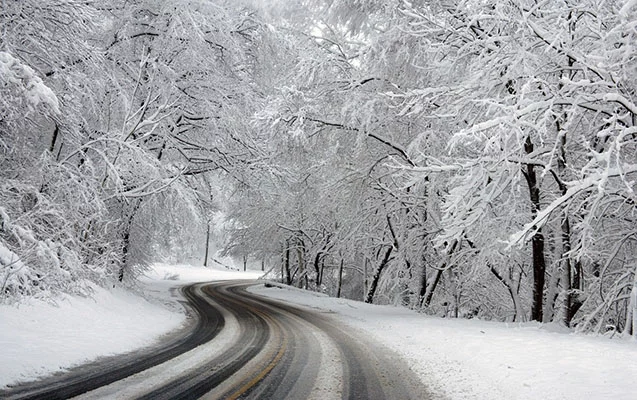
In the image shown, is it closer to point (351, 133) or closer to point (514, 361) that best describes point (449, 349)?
point (514, 361)

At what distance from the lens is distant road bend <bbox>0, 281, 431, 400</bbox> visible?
19.4ft

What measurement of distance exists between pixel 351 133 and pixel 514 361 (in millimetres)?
9068

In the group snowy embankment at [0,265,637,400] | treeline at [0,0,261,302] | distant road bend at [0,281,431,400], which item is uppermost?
treeline at [0,0,261,302]

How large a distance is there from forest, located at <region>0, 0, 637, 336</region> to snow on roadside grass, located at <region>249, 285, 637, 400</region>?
4.48 ft

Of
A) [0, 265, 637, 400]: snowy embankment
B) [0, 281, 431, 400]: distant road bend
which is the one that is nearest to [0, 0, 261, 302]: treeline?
[0, 265, 637, 400]: snowy embankment

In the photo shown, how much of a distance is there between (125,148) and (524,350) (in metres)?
11.2

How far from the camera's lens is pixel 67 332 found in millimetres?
8664

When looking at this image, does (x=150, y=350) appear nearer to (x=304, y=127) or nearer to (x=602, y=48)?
(x=304, y=127)

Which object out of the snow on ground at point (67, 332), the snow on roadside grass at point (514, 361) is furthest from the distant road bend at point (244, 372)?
the snow on roadside grass at point (514, 361)

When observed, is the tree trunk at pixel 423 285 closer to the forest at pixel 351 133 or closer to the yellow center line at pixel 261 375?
the forest at pixel 351 133

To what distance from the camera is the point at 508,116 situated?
7.47m

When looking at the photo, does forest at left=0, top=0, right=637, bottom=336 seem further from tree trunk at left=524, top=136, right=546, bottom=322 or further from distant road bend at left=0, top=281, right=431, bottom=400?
distant road bend at left=0, top=281, right=431, bottom=400

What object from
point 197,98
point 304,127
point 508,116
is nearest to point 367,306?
point 304,127

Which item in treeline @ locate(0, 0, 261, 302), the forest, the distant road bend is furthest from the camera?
treeline @ locate(0, 0, 261, 302)
